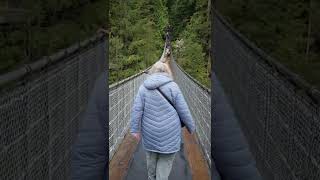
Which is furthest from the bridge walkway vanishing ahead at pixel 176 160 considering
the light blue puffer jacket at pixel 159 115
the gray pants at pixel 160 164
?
the light blue puffer jacket at pixel 159 115

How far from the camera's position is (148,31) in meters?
3.31

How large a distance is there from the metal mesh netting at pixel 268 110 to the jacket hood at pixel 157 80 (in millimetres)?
385

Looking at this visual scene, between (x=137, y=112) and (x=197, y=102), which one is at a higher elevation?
(x=137, y=112)

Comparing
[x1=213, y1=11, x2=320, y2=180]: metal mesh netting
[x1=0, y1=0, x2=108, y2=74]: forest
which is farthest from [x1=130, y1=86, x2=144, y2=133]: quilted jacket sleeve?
[x1=0, y1=0, x2=108, y2=74]: forest

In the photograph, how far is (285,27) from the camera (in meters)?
1.67

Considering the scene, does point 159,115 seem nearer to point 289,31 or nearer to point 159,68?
point 159,68

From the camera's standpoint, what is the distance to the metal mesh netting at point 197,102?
4.32 m

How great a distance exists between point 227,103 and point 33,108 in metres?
2.03

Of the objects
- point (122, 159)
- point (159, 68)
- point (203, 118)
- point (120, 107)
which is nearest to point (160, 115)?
point (159, 68)

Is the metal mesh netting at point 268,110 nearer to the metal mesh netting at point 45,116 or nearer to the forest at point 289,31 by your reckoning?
the forest at point 289,31

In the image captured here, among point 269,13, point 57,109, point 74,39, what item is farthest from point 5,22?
point 269,13

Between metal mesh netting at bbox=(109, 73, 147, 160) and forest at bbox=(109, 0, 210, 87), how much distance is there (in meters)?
0.18

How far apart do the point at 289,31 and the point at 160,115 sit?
1.76 metres

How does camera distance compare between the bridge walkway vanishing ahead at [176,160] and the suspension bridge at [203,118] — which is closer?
the suspension bridge at [203,118]
